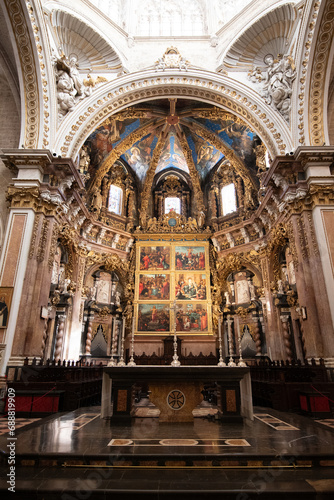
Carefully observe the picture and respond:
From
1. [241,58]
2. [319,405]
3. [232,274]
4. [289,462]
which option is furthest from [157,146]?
[289,462]

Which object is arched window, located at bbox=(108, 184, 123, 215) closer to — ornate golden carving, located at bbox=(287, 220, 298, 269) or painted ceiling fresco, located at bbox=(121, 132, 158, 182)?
painted ceiling fresco, located at bbox=(121, 132, 158, 182)

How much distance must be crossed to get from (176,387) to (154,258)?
1360 centimetres

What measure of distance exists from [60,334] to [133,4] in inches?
711

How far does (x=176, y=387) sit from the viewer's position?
686 cm

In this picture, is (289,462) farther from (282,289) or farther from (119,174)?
(119,174)

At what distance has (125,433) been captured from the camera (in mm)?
5656

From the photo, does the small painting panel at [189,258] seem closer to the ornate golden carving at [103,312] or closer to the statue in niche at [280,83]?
the ornate golden carving at [103,312]

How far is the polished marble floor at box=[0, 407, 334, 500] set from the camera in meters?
3.53

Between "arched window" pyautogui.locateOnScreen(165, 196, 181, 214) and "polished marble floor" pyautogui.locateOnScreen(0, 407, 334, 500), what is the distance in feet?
59.9

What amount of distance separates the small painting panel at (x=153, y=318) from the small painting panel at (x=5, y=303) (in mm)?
9048

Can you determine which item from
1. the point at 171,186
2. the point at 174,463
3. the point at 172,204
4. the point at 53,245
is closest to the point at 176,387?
the point at 174,463

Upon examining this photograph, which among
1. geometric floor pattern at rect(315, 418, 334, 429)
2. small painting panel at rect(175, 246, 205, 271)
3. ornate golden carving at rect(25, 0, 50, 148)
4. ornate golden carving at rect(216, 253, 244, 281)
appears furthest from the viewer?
small painting panel at rect(175, 246, 205, 271)

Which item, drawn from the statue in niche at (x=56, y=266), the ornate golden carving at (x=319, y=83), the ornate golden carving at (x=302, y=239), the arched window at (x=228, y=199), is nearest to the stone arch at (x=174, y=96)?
the ornate golden carving at (x=319, y=83)

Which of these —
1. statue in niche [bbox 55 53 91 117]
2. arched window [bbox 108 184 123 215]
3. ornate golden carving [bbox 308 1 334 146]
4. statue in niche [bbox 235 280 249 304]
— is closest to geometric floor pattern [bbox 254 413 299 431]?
ornate golden carving [bbox 308 1 334 146]
